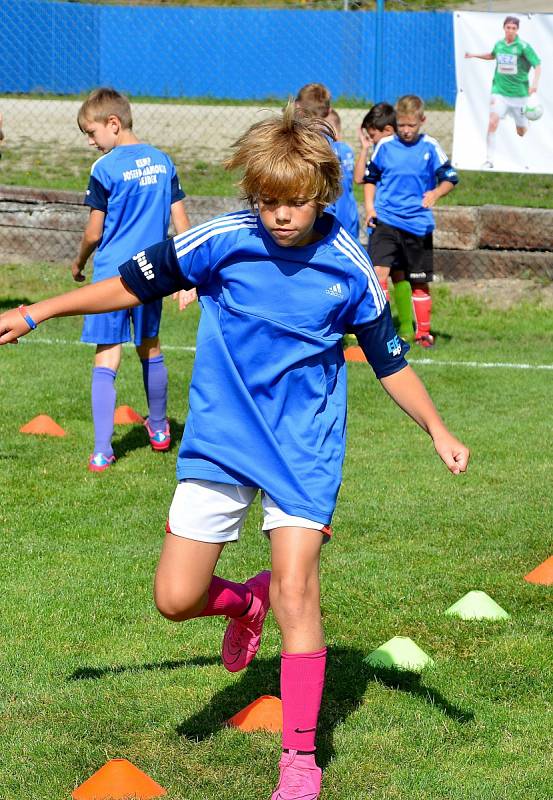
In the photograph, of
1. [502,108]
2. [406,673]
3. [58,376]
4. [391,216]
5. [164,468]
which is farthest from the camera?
[502,108]

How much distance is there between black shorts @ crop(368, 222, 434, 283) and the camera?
10594 millimetres

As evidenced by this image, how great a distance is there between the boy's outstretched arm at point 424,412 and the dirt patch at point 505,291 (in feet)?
26.3

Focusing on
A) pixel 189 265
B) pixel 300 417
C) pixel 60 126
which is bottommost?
pixel 60 126

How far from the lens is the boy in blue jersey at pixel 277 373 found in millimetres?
3342

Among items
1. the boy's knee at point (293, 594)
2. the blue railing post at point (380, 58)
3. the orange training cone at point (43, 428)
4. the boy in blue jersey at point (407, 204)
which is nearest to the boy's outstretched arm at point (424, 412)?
the boy's knee at point (293, 594)

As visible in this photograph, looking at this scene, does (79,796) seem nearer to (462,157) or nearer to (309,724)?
(309,724)

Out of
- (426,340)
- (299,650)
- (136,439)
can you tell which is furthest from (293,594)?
A: (426,340)

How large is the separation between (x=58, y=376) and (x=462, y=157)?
559cm

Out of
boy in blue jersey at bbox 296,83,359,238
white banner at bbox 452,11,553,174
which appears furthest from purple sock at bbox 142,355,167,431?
white banner at bbox 452,11,553,174

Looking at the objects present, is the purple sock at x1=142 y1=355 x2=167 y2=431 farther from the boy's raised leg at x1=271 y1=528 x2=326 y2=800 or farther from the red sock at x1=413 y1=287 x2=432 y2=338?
the boy's raised leg at x1=271 y1=528 x2=326 y2=800

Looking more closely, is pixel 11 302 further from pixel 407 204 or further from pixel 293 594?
pixel 293 594

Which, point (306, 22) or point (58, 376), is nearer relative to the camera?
point (58, 376)

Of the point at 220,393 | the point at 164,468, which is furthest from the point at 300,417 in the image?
the point at 164,468

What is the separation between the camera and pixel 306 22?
1958 cm
